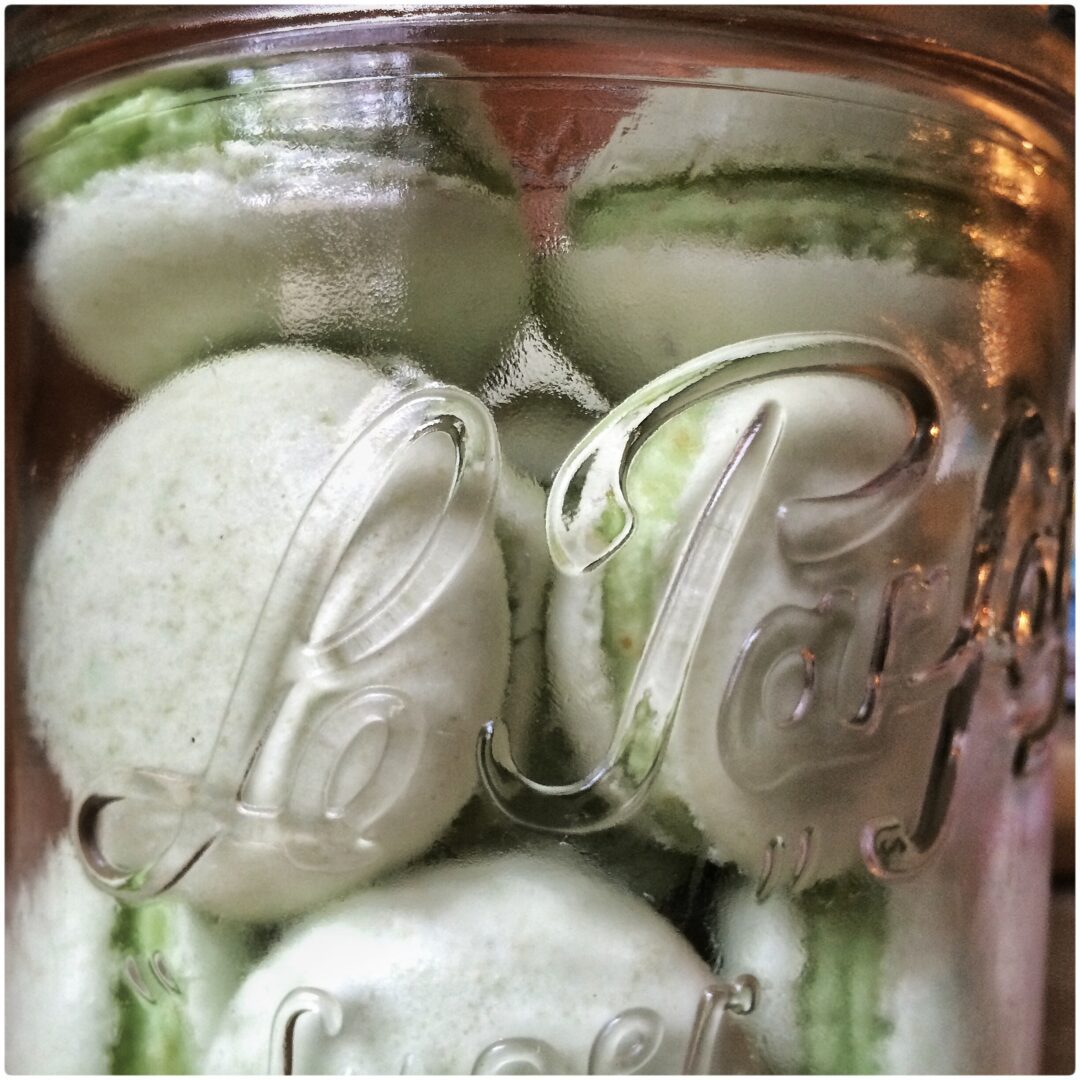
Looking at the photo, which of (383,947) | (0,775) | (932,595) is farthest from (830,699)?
(0,775)

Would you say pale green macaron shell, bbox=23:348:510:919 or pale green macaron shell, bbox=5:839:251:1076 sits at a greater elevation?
pale green macaron shell, bbox=23:348:510:919

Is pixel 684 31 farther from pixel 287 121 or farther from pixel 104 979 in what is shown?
pixel 104 979

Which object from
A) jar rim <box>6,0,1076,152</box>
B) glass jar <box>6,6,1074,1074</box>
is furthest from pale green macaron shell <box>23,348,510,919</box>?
jar rim <box>6,0,1076,152</box>

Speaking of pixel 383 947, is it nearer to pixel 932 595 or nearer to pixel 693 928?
pixel 693 928

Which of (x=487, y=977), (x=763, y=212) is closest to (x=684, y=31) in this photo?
(x=763, y=212)

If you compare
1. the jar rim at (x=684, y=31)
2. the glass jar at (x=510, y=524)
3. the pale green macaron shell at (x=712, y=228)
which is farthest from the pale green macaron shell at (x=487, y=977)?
the jar rim at (x=684, y=31)

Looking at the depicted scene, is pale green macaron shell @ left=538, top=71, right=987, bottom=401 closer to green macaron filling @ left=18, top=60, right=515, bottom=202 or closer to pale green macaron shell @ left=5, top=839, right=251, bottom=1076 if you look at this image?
green macaron filling @ left=18, top=60, right=515, bottom=202

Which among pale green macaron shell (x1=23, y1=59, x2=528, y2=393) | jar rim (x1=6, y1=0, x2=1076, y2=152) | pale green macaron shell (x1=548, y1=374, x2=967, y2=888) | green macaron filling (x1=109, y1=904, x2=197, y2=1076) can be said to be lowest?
green macaron filling (x1=109, y1=904, x2=197, y2=1076)
